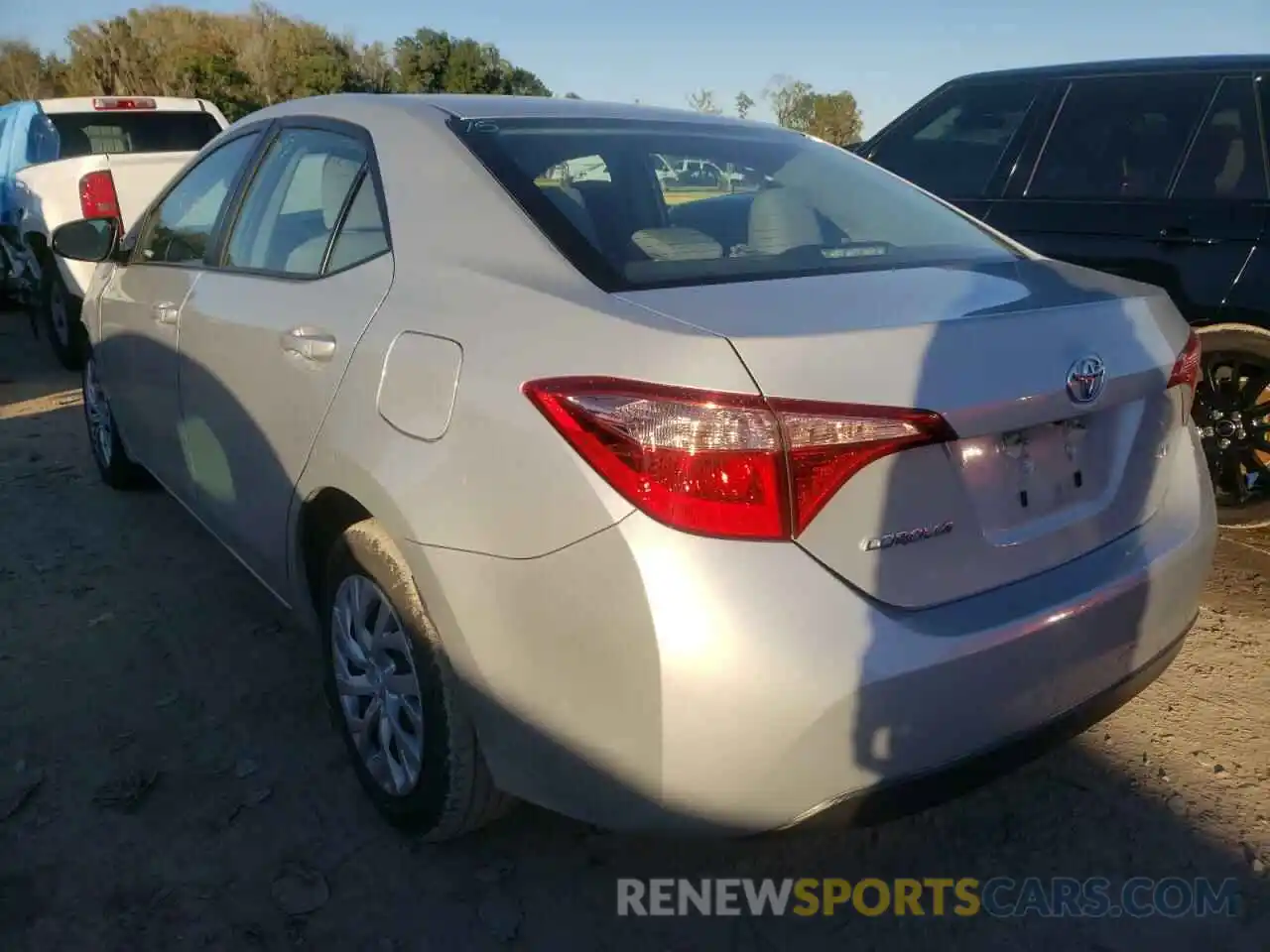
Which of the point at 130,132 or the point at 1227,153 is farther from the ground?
the point at 130,132

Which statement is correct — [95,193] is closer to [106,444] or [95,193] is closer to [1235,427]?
[106,444]

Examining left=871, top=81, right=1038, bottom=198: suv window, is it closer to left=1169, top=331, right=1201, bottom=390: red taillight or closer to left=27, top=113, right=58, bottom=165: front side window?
left=1169, top=331, right=1201, bottom=390: red taillight

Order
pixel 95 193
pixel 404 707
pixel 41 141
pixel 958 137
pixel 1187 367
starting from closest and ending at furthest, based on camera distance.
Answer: pixel 1187 367, pixel 404 707, pixel 958 137, pixel 95 193, pixel 41 141

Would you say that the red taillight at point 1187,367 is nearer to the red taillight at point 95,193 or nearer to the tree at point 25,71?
the red taillight at point 95,193

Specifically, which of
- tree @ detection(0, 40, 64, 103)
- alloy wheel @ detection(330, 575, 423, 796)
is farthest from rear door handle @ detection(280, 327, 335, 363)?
tree @ detection(0, 40, 64, 103)

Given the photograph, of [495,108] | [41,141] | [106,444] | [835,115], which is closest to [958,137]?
[495,108]

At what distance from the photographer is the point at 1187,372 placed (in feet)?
7.04

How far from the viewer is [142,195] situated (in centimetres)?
671

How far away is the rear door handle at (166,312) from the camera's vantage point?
10.4ft

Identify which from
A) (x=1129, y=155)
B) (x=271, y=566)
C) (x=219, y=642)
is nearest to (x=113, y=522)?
(x=219, y=642)

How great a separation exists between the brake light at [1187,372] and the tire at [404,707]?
156 centimetres

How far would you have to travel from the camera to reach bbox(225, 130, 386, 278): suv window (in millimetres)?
2537

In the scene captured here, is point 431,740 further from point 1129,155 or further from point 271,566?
point 1129,155

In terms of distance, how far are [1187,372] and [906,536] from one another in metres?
0.91
